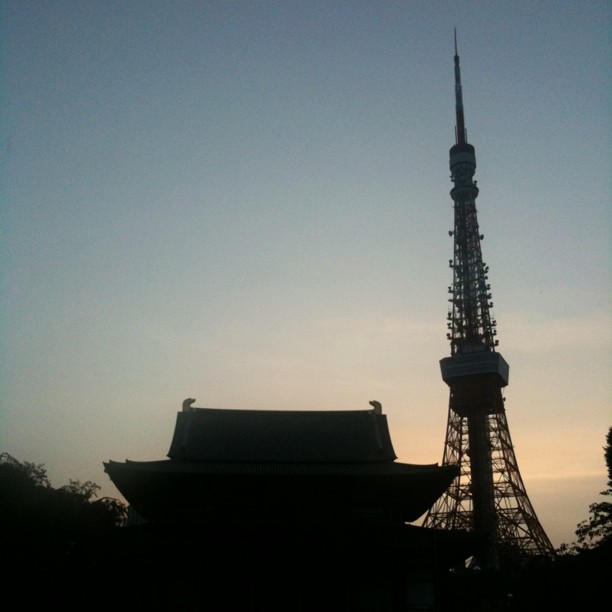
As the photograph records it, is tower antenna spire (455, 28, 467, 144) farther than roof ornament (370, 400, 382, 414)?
Yes

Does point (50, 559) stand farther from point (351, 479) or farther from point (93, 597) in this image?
point (351, 479)

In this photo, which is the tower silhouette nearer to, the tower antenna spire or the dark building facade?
the tower antenna spire

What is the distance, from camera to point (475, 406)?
264 ft

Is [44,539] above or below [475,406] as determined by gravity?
below

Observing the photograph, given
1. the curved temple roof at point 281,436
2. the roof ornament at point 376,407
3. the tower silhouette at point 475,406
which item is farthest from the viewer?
the tower silhouette at point 475,406

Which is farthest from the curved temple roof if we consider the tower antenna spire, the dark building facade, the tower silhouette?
the tower antenna spire

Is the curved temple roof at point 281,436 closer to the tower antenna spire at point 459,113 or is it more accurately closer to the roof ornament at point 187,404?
the roof ornament at point 187,404

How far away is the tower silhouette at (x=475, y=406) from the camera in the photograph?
2840 inches

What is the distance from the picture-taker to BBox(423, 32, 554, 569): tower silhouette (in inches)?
2840

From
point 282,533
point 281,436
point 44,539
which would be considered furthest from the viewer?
point 281,436

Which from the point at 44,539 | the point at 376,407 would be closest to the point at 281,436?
the point at 376,407

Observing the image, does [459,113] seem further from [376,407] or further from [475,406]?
[376,407]

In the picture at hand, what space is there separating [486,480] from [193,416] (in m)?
53.7

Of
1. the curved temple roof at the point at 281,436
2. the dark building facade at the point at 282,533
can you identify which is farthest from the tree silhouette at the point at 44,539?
the curved temple roof at the point at 281,436
